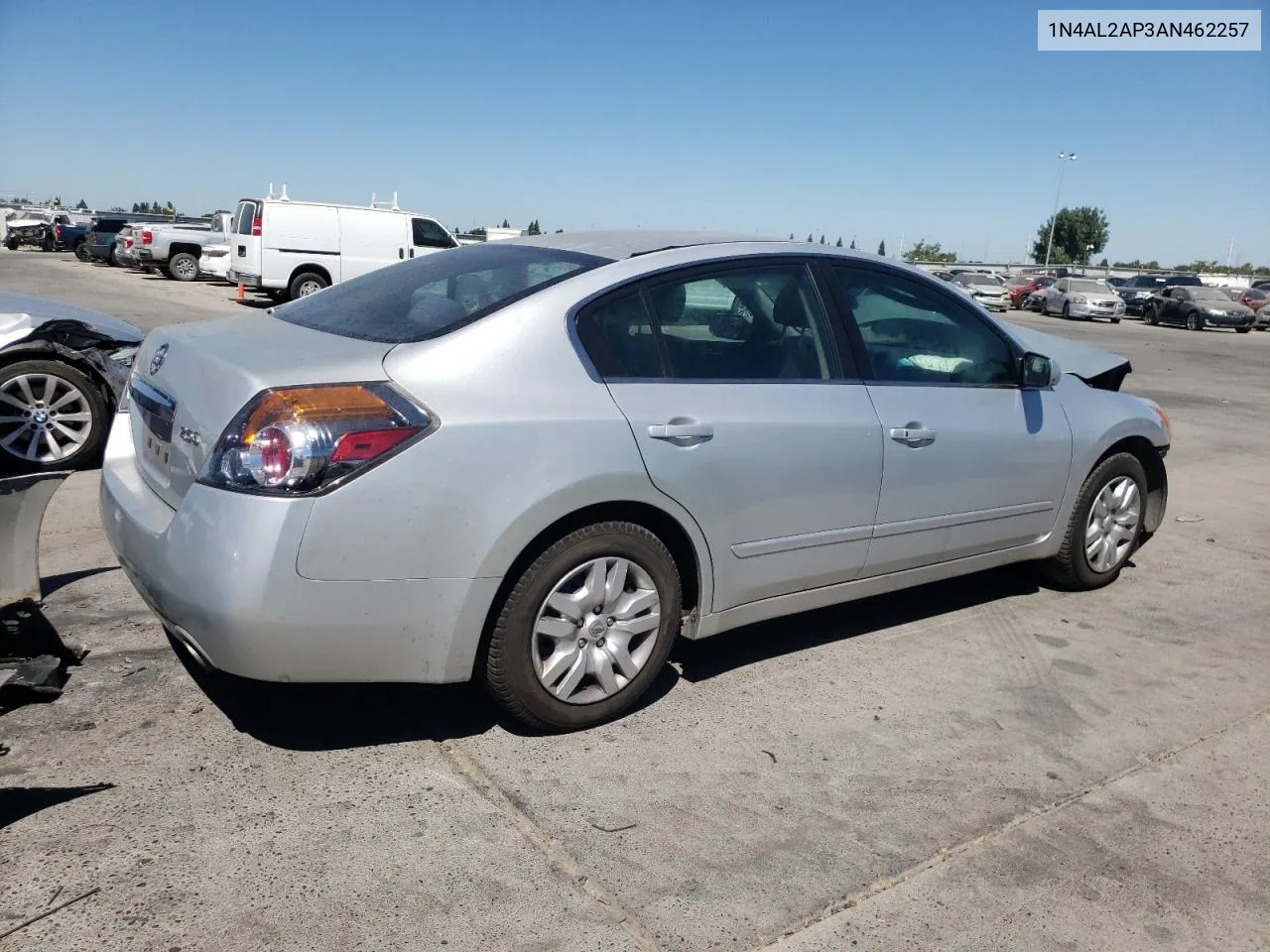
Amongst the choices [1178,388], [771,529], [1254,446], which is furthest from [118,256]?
[771,529]

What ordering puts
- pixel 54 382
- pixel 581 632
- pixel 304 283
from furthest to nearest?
pixel 304 283
pixel 54 382
pixel 581 632

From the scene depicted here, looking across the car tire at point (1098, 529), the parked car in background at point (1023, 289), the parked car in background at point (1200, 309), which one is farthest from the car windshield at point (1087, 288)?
the car tire at point (1098, 529)

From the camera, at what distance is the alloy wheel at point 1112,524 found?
502cm

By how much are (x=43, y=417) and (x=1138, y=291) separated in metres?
40.3

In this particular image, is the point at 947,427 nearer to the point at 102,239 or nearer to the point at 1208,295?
the point at 1208,295

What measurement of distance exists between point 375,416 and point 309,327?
833mm

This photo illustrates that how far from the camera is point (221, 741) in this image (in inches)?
127

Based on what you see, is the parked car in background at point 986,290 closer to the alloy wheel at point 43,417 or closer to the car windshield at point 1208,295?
the car windshield at point 1208,295

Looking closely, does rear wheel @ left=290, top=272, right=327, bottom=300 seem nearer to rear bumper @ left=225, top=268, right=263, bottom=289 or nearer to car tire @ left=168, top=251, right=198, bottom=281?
rear bumper @ left=225, top=268, right=263, bottom=289

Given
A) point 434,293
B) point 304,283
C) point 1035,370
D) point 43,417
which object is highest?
point 434,293

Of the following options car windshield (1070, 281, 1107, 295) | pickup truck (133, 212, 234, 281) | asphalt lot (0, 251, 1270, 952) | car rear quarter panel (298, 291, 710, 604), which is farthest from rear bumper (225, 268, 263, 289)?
Result: car windshield (1070, 281, 1107, 295)

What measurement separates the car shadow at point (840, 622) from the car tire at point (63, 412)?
4.04m

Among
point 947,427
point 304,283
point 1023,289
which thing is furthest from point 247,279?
point 1023,289

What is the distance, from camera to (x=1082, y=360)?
5211 millimetres
